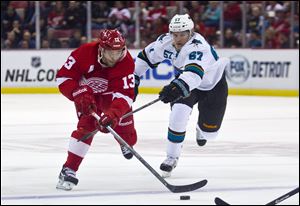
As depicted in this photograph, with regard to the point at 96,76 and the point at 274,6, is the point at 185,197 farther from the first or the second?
the point at 274,6

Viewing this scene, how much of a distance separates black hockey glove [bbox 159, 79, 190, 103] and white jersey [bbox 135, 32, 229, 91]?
7cm

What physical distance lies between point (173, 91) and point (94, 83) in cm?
48

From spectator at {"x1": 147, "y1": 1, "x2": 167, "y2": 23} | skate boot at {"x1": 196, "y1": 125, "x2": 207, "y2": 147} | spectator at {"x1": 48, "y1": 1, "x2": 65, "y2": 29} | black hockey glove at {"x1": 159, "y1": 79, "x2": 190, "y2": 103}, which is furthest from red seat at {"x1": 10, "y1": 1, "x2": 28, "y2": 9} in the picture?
black hockey glove at {"x1": 159, "y1": 79, "x2": 190, "y2": 103}

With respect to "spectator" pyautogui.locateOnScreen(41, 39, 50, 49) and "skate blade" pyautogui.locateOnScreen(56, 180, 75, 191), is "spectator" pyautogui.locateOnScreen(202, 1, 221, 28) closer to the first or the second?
"spectator" pyautogui.locateOnScreen(41, 39, 50, 49)

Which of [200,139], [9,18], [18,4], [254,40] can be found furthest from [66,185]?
[18,4]

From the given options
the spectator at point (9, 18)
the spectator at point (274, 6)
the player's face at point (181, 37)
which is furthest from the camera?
the spectator at point (9, 18)

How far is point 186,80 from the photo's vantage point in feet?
20.5

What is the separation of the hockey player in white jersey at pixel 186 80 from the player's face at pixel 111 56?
0.41 meters

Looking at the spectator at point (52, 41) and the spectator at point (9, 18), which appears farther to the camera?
the spectator at point (9, 18)

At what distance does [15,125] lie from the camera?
10227 mm

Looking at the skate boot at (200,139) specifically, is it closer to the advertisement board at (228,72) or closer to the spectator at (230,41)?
the advertisement board at (228,72)

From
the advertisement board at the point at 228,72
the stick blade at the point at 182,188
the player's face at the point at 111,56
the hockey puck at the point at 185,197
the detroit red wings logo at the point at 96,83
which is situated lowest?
the advertisement board at the point at 228,72

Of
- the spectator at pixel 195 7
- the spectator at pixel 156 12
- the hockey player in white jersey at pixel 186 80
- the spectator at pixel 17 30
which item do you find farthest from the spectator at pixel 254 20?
the hockey player in white jersey at pixel 186 80

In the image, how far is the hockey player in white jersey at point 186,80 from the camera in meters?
6.32
